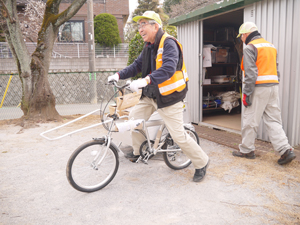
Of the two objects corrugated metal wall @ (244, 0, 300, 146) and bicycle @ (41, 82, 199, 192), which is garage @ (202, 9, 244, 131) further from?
bicycle @ (41, 82, 199, 192)

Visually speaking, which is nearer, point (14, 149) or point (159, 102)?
point (159, 102)

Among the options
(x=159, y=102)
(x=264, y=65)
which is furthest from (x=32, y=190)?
(x=264, y=65)

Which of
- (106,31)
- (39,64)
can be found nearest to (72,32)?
(106,31)

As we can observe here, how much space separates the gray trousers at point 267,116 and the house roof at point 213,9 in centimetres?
201

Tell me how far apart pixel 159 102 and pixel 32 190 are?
1.99 meters

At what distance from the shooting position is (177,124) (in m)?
3.21

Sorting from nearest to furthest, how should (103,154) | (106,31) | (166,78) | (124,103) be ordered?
(166,78) → (103,154) → (124,103) → (106,31)

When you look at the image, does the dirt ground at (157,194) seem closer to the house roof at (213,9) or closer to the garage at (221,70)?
the house roof at (213,9)

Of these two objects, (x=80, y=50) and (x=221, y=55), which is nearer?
(x=221, y=55)

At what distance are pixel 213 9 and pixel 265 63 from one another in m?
2.17

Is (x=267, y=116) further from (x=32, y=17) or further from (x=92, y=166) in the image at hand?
(x=32, y=17)

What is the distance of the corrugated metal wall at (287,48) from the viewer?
4309 millimetres

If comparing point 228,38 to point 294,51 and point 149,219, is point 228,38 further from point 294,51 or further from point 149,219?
point 149,219

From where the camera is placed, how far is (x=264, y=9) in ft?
15.5
